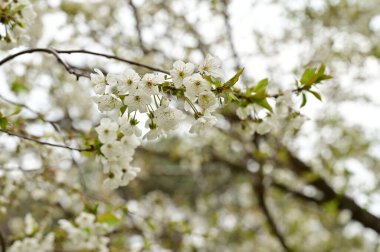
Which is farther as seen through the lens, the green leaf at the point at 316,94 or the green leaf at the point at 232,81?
the green leaf at the point at 316,94

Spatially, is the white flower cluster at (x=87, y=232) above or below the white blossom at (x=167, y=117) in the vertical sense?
above

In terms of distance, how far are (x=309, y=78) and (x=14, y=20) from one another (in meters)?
1.12

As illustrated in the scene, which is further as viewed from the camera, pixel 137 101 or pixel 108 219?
pixel 108 219

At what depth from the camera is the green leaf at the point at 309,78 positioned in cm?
149

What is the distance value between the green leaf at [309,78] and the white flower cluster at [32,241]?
1523 mm

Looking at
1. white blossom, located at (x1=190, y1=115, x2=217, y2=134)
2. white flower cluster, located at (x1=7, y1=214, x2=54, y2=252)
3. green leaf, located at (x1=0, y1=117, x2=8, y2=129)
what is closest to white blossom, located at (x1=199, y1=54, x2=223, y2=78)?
white blossom, located at (x1=190, y1=115, x2=217, y2=134)

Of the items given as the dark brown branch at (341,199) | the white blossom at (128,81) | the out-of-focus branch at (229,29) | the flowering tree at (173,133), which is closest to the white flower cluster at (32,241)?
the flowering tree at (173,133)

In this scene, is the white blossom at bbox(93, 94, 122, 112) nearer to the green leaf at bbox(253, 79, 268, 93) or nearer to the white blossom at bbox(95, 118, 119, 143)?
the white blossom at bbox(95, 118, 119, 143)

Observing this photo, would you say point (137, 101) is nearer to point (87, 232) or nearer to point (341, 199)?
point (87, 232)

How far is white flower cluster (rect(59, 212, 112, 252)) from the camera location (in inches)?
83.5

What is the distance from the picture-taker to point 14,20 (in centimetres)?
173

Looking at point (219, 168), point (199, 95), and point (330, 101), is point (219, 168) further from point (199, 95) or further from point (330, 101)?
point (199, 95)

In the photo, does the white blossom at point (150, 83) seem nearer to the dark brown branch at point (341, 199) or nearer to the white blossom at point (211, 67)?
the white blossom at point (211, 67)

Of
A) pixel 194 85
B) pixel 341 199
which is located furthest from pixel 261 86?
pixel 341 199
